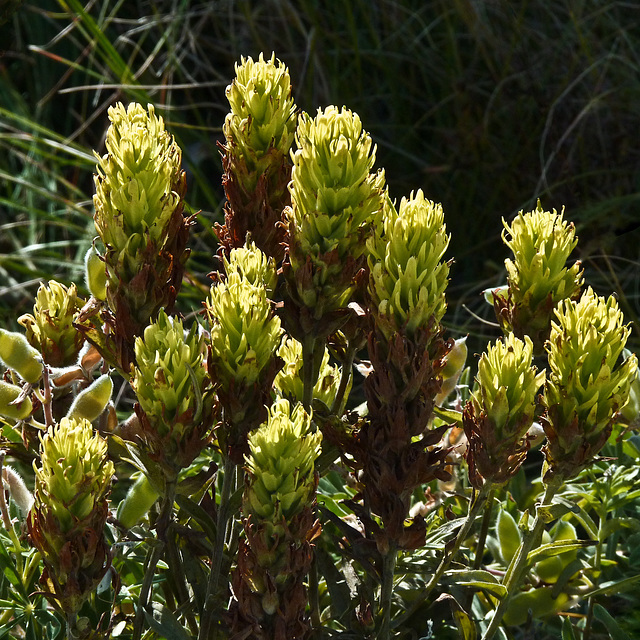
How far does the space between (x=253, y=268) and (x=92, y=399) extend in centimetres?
25

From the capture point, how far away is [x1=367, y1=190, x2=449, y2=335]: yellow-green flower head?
0.85 meters

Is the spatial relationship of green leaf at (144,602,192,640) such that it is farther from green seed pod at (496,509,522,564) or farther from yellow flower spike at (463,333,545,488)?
green seed pod at (496,509,522,564)

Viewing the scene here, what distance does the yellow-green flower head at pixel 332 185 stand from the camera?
868mm

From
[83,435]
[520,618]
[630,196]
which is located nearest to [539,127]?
[630,196]

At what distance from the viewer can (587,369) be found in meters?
0.89

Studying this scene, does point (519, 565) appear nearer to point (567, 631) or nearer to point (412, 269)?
point (567, 631)

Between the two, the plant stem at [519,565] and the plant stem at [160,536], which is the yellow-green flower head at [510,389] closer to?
the plant stem at [519,565]

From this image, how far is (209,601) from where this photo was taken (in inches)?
37.2

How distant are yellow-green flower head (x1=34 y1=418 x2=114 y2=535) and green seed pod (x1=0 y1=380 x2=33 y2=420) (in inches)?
9.0

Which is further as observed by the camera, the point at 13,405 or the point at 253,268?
the point at 13,405

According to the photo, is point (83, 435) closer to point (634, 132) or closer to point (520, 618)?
point (520, 618)

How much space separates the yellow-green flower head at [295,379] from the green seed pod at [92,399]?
183mm

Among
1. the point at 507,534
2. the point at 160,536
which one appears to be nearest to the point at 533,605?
the point at 507,534

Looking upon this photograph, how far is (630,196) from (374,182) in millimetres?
1673
